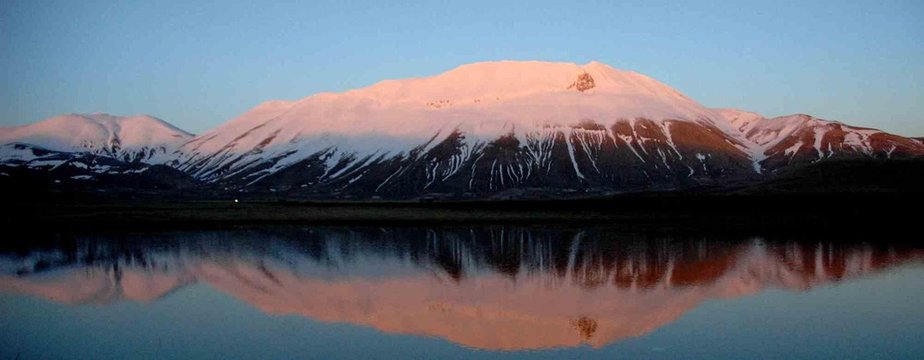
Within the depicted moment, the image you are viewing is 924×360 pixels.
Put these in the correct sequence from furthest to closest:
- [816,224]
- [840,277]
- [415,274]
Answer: [816,224], [415,274], [840,277]

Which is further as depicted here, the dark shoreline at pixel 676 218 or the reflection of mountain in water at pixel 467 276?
the dark shoreline at pixel 676 218

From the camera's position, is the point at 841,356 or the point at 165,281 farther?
the point at 165,281

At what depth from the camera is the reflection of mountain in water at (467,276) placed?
27500mm

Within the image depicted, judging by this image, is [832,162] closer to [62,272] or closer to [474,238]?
[474,238]

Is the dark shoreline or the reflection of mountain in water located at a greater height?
the reflection of mountain in water

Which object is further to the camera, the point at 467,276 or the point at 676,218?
the point at 676,218

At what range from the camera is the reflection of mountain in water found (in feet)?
90.2

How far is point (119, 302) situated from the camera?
3186cm

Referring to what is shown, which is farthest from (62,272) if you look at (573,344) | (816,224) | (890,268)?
(816,224)

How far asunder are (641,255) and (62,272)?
2828cm

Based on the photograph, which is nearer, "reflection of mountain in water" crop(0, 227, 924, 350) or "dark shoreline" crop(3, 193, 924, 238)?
"reflection of mountain in water" crop(0, 227, 924, 350)

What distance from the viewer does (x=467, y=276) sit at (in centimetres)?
3884

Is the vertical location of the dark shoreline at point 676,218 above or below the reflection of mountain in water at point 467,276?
below

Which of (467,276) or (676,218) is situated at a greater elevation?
(467,276)
